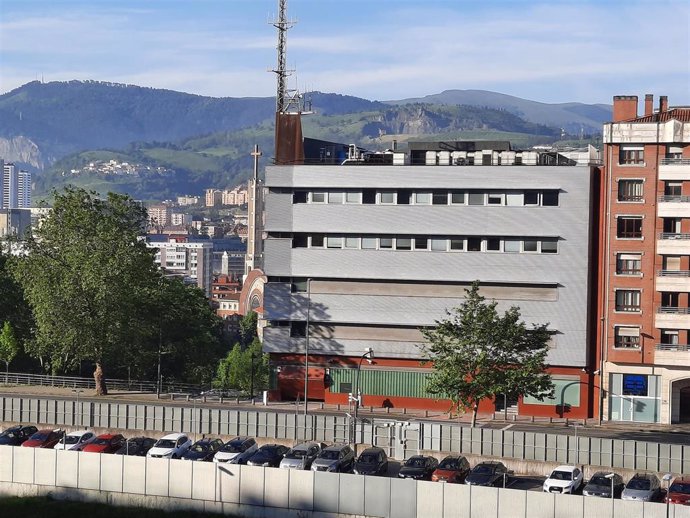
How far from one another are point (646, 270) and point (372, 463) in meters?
28.5

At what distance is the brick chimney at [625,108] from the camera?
86.6m

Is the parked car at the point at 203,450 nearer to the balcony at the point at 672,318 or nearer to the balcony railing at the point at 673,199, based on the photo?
the balcony at the point at 672,318

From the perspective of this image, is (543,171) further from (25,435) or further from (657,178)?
(25,435)

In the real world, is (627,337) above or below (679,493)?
above

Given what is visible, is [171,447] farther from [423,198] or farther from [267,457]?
[423,198]

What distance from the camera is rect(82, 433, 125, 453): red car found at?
66.4m

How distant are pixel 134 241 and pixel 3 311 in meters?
19.0

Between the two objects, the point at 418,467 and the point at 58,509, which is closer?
the point at 418,467

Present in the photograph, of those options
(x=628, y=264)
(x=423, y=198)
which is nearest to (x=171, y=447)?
(x=423, y=198)

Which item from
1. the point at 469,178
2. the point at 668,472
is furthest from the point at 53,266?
the point at 668,472

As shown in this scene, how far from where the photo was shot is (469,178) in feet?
280

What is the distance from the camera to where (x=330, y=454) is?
62062mm

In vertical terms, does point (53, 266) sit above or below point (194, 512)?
above

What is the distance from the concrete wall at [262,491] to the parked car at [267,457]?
3659 mm
